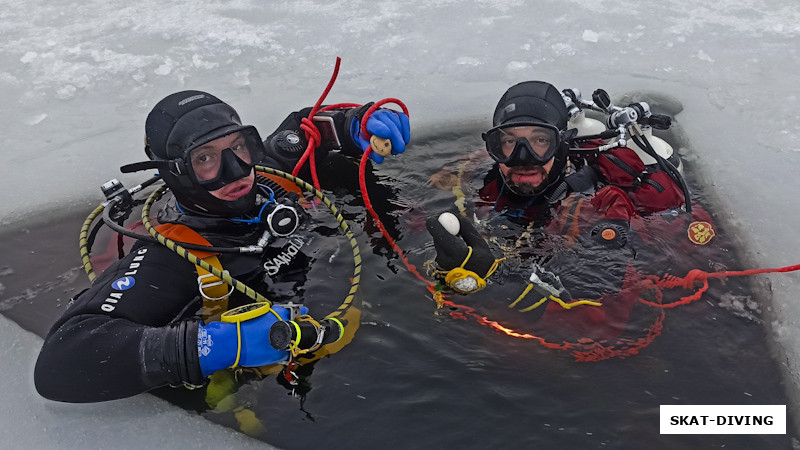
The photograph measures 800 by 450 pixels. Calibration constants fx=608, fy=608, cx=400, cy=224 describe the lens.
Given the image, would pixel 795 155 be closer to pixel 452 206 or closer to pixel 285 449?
pixel 452 206

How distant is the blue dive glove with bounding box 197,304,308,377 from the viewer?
8.00 ft

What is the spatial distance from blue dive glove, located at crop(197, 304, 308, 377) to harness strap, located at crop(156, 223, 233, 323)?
0.32 m

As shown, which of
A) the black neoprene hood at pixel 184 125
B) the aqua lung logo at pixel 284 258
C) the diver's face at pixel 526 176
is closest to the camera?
the black neoprene hood at pixel 184 125

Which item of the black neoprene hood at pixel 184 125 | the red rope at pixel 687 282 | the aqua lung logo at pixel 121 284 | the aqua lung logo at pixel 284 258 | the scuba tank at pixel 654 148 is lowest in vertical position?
the red rope at pixel 687 282

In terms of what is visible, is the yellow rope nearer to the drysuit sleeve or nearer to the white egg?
the white egg

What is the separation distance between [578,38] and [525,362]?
366 cm

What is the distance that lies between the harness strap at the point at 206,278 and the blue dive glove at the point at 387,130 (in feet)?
4.03

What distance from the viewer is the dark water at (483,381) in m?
2.46

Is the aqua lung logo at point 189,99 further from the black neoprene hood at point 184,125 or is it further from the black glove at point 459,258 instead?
the black glove at point 459,258

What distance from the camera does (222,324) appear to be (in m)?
2.49

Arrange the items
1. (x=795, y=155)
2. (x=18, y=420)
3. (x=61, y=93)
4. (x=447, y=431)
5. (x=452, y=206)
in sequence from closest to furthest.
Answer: (x=447, y=431) → (x=18, y=420) → (x=452, y=206) → (x=795, y=155) → (x=61, y=93)

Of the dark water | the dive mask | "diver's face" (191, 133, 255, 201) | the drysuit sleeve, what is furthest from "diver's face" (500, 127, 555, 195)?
the drysuit sleeve

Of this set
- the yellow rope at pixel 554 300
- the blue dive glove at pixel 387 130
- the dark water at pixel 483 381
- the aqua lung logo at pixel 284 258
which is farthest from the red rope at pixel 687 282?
the aqua lung logo at pixel 284 258

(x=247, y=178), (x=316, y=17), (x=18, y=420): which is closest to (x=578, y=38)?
(x=316, y=17)
